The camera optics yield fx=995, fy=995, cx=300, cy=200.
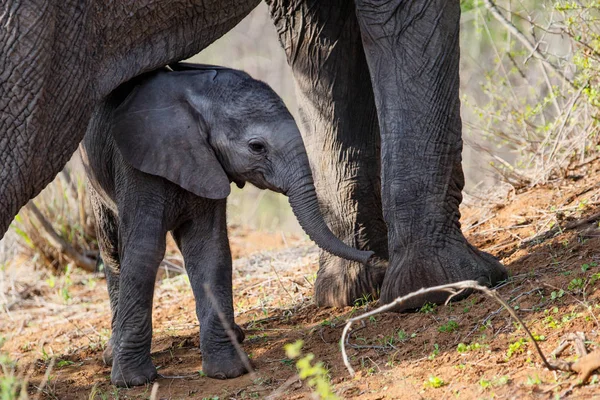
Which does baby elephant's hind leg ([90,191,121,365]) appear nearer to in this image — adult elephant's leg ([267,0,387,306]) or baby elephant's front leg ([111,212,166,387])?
baby elephant's front leg ([111,212,166,387])

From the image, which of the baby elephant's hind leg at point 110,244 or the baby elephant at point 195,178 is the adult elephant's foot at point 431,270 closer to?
the baby elephant at point 195,178

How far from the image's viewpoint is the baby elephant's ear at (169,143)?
4375 millimetres

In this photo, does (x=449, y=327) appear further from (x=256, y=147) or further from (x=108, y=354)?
(x=108, y=354)

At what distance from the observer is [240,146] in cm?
436

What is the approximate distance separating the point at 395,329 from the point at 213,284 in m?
0.87

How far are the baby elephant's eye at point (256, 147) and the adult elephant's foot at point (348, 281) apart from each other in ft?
4.10

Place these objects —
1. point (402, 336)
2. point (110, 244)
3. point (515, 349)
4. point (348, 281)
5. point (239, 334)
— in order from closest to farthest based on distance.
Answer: point (515, 349), point (402, 336), point (239, 334), point (110, 244), point (348, 281)

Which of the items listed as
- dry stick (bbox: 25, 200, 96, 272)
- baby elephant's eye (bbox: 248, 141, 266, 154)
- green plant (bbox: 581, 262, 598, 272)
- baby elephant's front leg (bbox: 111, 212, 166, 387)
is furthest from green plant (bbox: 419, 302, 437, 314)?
dry stick (bbox: 25, 200, 96, 272)

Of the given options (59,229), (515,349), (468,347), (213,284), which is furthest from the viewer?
(59,229)

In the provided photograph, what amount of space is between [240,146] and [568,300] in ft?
5.11

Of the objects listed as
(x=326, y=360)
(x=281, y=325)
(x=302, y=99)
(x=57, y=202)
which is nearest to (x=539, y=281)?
(x=326, y=360)

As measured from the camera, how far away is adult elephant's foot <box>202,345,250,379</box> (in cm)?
445

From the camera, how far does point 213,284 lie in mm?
4535

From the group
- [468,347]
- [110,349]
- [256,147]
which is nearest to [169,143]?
[256,147]
